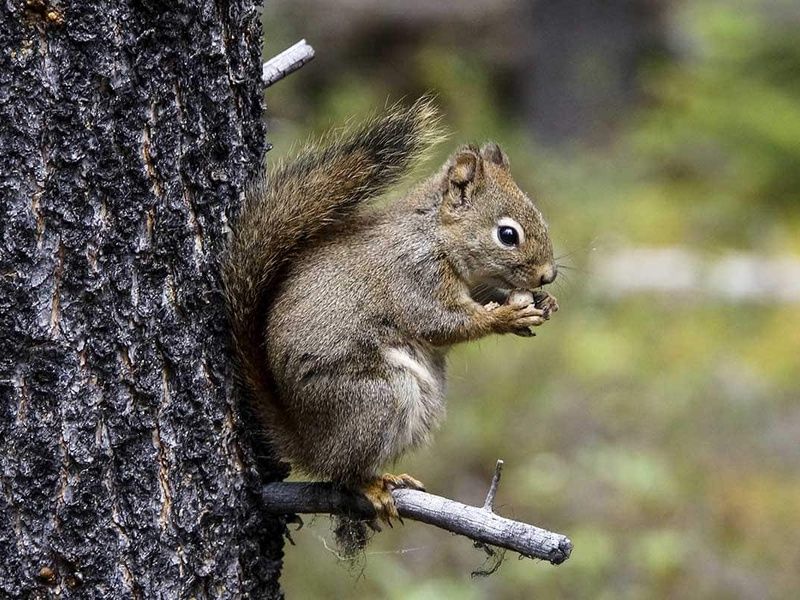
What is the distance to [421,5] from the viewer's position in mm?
9000

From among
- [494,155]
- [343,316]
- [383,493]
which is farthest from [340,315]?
[494,155]

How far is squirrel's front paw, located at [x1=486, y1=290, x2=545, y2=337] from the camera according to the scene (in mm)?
1968

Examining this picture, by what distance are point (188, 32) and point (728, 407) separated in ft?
11.3

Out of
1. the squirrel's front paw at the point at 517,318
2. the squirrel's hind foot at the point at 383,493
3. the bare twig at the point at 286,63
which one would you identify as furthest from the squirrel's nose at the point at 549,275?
the bare twig at the point at 286,63

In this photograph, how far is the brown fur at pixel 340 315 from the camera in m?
1.77

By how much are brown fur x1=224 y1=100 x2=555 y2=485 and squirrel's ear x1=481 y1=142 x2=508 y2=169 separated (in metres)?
0.41

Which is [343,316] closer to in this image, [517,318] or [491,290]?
[517,318]

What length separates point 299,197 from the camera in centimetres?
179

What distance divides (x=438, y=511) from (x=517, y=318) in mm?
475

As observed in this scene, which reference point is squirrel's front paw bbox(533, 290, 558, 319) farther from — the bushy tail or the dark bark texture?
the dark bark texture

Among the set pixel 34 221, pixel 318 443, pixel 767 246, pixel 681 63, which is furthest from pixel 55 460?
pixel 681 63

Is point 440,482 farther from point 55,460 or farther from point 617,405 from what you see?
point 55,460

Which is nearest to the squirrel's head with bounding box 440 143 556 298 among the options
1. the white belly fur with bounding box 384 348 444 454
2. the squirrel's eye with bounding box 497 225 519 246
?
the squirrel's eye with bounding box 497 225 519 246

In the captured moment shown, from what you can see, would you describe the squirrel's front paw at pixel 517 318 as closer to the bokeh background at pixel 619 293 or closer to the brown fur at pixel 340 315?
the brown fur at pixel 340 315
